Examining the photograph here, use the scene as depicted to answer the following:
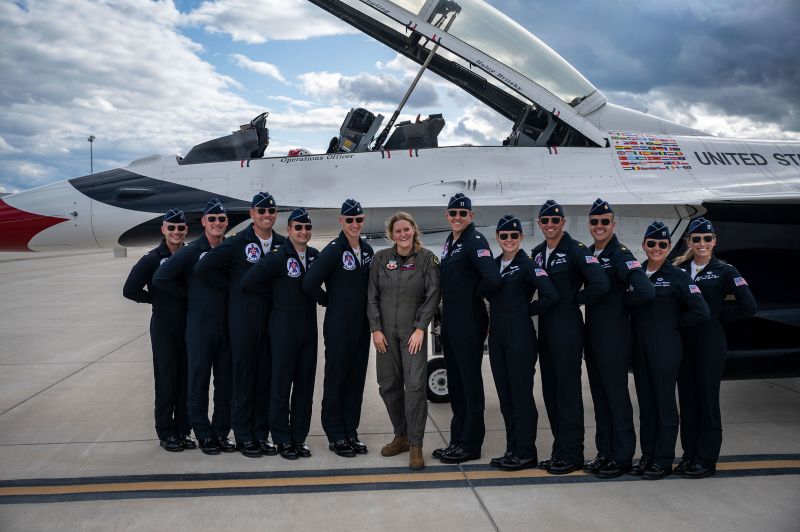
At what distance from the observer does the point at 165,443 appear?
4676 millimetres

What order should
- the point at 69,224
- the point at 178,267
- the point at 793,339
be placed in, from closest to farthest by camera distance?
the point at 178,267
the point at 793,339
the point at 69,224

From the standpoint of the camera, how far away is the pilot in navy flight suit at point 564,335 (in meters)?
4.09

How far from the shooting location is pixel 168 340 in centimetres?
459

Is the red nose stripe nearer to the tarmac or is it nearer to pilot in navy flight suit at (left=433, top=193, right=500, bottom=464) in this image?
the tarmac

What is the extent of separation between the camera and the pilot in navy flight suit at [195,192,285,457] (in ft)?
14.5

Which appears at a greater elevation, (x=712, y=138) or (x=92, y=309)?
(x=712, y=138)

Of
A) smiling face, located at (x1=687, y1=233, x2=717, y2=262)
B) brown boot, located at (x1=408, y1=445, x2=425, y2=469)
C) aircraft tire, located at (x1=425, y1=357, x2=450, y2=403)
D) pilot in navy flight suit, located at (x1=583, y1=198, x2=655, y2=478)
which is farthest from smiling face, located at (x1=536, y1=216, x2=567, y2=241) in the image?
aircraft tire, located at (x1=425, y1=357, x2=450, y2=403)

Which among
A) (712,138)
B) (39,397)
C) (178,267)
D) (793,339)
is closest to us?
(178,267)

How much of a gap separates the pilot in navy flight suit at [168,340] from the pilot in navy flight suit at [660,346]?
3156 mm

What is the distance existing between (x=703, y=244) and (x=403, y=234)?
1937 mm

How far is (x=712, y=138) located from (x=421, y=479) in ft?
19.8

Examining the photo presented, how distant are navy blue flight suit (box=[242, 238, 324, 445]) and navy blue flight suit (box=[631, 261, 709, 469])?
7.18ft

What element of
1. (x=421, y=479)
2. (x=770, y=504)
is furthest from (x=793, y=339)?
(x=421, y=479)

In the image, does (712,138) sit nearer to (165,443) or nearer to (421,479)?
(421,479)
